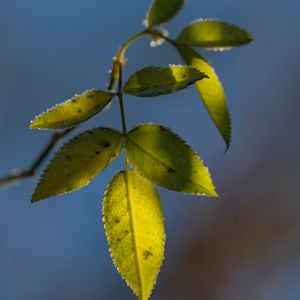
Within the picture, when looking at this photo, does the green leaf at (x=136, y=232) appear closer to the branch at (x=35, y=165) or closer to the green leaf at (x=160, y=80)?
the green leaf at (x=160, y=80)

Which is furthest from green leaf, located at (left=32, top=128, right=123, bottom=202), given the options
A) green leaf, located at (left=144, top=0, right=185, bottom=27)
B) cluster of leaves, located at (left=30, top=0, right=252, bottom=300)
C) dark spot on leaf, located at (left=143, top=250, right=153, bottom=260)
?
green leaf, located at (left=144, top=0, right=185, bottom=27)

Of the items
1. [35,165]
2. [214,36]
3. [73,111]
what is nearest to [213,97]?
[214,36]

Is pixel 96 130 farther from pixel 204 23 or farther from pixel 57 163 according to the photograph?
pixel 204 23

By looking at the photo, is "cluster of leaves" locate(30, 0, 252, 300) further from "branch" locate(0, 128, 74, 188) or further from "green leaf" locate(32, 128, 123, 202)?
"branch" locate(0, 128, 74, 188)

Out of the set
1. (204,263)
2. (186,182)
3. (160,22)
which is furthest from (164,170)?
(204,263)

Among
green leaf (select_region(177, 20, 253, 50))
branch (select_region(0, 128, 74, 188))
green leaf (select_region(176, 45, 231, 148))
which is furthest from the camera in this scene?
branch (select_region(0, 128, 74, 188))

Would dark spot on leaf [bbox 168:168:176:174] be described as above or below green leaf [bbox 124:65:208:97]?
below

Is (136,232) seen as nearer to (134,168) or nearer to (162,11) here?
(134,168)
